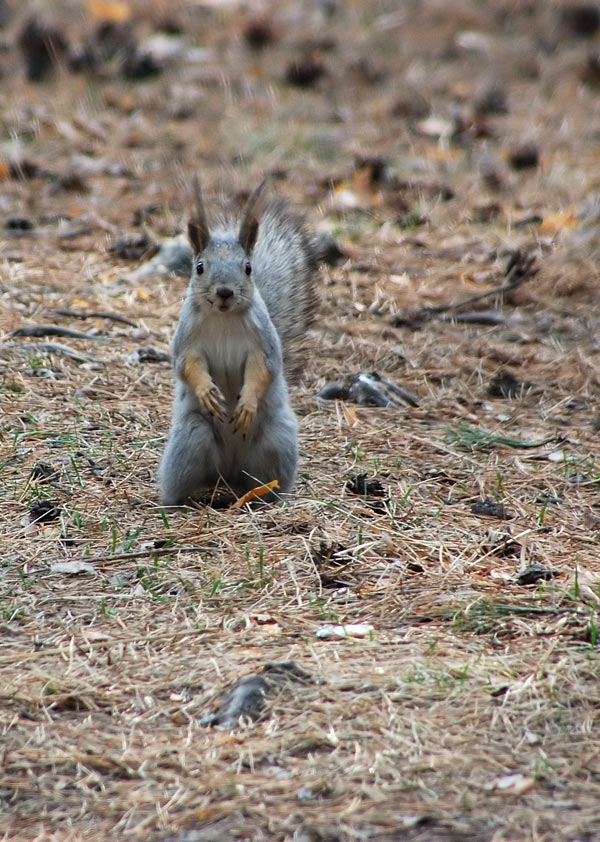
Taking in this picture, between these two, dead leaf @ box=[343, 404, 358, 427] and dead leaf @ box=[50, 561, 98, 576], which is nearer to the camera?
dead leaf @ box=[50, 561, 98, 576]

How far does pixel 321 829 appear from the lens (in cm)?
194

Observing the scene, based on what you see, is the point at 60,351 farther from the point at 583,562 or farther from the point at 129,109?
the point at 129,109

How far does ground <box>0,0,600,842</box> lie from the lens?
2109 millimetres

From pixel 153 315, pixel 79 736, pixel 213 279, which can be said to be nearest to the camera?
pixel 79 736

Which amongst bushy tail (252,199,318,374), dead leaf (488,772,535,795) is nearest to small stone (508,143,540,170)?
bushy tail (252,199,318,374)

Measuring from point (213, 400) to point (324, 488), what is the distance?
449mm

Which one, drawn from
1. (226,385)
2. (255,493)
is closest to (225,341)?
(226,385)

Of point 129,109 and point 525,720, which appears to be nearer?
point 525,720

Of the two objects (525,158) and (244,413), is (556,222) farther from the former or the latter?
(244,413)

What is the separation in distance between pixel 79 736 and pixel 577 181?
5241 millimetres

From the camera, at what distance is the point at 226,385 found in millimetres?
3480

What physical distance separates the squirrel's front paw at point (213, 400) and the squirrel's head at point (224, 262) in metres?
0.22

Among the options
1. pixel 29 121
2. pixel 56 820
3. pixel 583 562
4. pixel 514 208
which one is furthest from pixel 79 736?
pixel 29 121

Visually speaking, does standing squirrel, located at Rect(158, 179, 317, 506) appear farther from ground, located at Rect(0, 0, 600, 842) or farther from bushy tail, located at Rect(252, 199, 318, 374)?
bushy tail, located at Rect(252, 199, 318, 374)
